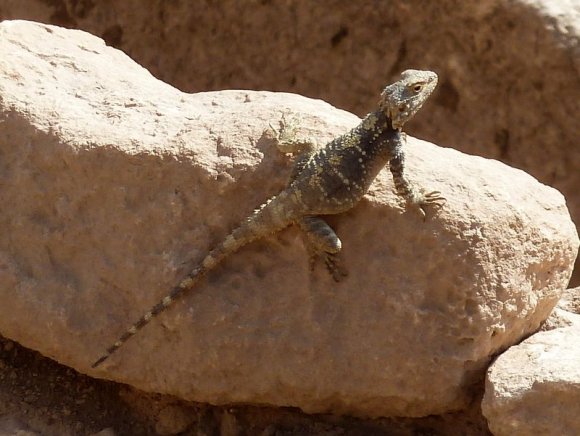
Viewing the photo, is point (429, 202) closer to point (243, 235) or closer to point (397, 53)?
point (243, 235)

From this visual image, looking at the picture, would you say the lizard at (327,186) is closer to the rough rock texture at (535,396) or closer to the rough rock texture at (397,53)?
the rough rock texture at (535,396)

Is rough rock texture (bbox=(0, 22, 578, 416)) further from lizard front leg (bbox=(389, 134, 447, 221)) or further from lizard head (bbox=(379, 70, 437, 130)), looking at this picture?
lizard head (bbox=(379, 70, 437, 130))

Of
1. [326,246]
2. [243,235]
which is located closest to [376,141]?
[326,246]

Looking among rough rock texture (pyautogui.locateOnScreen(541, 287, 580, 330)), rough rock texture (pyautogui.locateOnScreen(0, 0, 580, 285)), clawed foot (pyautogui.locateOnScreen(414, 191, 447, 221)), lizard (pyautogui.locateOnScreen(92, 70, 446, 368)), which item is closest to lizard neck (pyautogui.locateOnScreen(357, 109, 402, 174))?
lizard (pyautogui.locateOnScreen(92, 70, 446, 368))

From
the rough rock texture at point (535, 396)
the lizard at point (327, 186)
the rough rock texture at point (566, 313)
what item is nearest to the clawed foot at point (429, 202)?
the lizard at point (327, 186)

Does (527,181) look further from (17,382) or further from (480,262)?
(17,382)
